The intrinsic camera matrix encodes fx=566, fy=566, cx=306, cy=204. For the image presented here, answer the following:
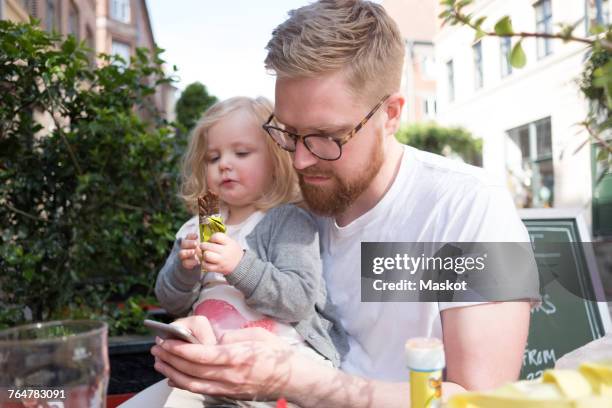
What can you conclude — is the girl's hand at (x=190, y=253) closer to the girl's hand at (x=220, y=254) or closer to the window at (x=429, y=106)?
the girl's hand at (x=220, y=254)

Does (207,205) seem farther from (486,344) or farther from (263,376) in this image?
(486,344)

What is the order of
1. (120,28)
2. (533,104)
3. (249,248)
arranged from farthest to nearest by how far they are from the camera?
1. (120,28)
2. (533,104)
3. (249,248)

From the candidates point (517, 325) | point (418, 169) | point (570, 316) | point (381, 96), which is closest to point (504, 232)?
point (517, 325)

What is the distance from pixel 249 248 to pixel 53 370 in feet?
3.84

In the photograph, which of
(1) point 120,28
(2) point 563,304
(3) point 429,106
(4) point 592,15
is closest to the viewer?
(4) point 592,15

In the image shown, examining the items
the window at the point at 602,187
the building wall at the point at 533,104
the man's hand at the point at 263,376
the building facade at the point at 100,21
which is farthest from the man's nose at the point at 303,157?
the building wall at the point at 533,104

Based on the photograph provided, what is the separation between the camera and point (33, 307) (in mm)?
3158

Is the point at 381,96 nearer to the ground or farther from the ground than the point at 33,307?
farther from the ground

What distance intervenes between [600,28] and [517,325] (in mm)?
774

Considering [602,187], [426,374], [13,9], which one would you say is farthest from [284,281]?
[13,9]

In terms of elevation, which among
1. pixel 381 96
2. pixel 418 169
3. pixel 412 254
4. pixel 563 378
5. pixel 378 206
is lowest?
pixel 563 378

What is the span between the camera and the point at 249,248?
2.01 metres

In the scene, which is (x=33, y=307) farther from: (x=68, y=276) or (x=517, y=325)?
(x=517, y=325)

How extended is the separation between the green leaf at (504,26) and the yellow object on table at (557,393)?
0.47 m
